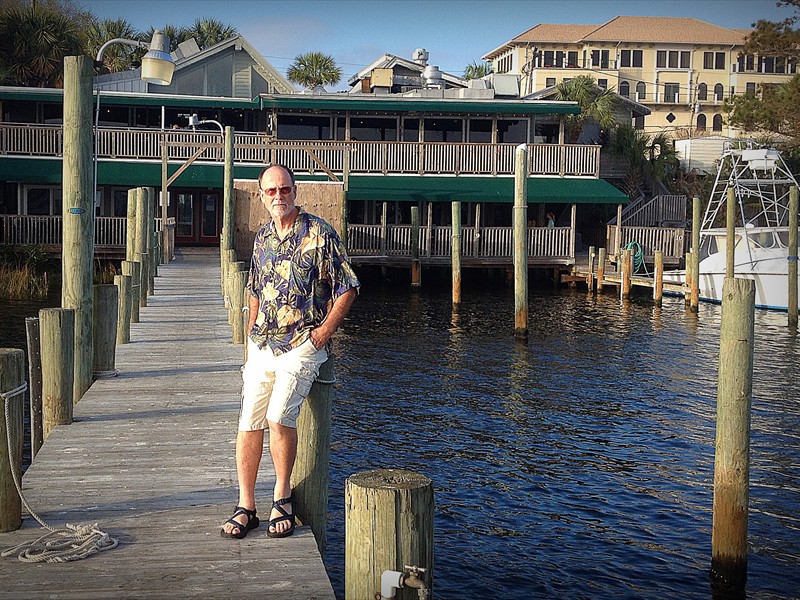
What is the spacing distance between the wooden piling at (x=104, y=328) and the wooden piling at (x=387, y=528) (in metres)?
6.51

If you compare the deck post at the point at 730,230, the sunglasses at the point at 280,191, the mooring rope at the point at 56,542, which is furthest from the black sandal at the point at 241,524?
the deck post at the point at 730,230

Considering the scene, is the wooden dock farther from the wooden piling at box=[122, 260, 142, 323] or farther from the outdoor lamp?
the outdoor lamp

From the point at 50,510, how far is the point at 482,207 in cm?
3445

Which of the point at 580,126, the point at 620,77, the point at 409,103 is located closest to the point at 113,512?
the point at 409,103

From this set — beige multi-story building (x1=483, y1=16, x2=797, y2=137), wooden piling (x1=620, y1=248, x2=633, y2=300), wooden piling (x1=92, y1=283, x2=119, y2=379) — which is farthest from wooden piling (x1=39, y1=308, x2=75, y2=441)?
beige multi-story building (x1=483, y1=16, x2=797, y2=137)

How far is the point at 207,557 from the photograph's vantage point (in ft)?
19.9

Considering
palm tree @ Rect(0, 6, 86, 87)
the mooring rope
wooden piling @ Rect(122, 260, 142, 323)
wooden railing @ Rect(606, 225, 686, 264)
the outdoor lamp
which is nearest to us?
the mooring rope

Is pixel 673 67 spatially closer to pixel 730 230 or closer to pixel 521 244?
pixel 730 230

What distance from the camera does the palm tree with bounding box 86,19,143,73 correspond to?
5381 centimetres

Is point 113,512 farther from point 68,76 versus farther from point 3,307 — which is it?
point 3,307

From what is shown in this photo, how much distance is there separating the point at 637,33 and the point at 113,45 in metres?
52.0

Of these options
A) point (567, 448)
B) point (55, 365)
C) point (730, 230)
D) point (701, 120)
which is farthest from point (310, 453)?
point (701, 120)

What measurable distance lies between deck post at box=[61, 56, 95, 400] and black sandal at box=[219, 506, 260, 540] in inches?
157

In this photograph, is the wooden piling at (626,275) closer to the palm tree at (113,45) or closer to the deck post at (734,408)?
the deck post at (734,408)
